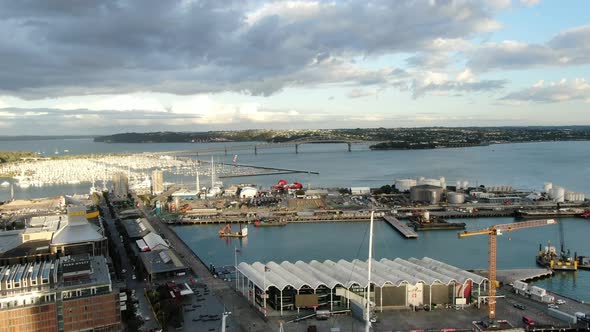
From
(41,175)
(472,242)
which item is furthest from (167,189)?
(472,242)

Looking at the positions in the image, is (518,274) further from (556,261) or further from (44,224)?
(44,224)

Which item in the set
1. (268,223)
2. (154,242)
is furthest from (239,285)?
(268,223)

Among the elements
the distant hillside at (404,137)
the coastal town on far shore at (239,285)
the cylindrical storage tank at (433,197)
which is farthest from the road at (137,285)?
the distant hillside at (404,137)

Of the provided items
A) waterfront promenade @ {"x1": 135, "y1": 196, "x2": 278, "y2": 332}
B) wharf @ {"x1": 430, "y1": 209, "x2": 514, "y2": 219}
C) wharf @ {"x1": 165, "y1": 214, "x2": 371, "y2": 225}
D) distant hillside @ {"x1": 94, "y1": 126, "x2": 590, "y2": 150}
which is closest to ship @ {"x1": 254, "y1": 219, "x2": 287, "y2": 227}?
wharf @ {"x1": 165, "y1": 214, "x2": 371, "y2": 225}

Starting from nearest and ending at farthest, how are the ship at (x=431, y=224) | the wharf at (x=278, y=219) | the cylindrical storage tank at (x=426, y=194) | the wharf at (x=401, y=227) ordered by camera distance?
the wharf at (x=401, y=227), the ship at (x=431, y=224), the wharf at (x=278, y=219), the cylindrical storage tank at (x=426, y=194)

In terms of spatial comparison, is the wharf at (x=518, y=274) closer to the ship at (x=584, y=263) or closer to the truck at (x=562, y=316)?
the ship at (x=584, y=263)

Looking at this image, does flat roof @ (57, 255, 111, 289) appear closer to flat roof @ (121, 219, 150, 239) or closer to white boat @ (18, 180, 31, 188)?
flat roof @ (121, 219, 150, 239)
